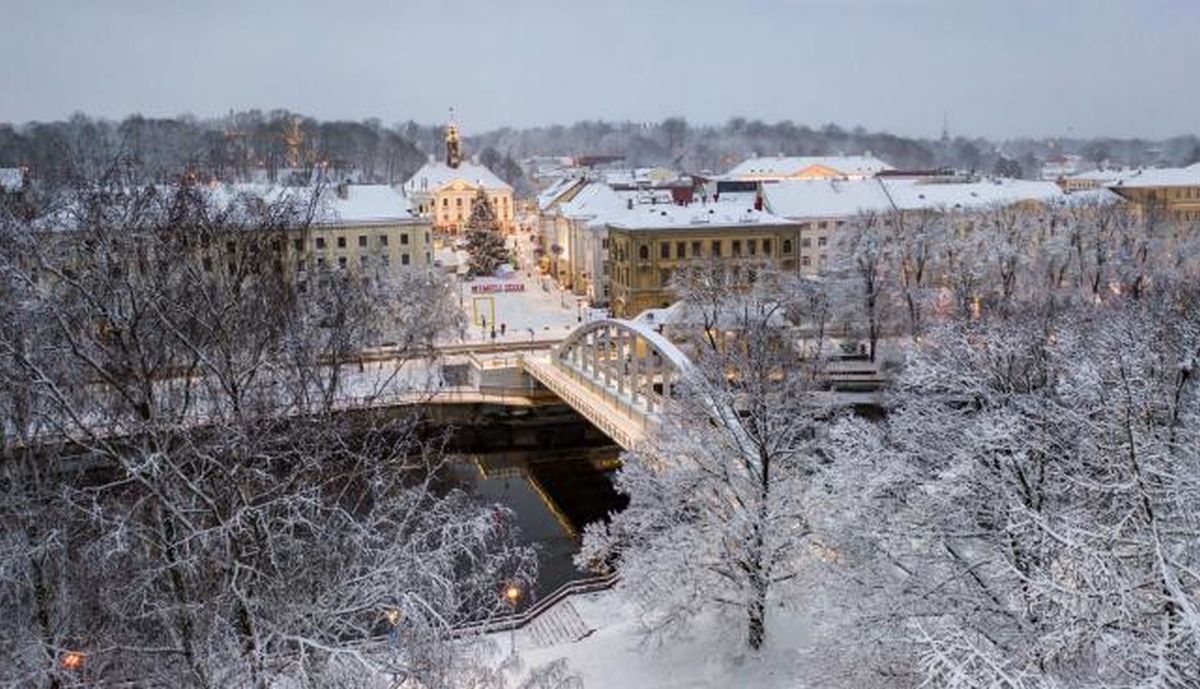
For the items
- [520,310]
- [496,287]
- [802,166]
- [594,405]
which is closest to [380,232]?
[520,310]

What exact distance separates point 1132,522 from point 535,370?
3920 cm

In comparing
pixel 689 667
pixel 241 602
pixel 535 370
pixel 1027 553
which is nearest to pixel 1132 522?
pixel 1027 553

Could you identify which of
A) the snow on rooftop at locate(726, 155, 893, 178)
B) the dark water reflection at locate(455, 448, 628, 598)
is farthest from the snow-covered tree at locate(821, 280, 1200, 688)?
the snow on rooftop at locate(726, 155, 893, 178)

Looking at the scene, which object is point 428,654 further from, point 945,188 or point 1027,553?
point 945,188

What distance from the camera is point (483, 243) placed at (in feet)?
287

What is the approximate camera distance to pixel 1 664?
13.0 metres

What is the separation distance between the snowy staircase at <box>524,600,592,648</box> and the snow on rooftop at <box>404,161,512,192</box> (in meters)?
100.0

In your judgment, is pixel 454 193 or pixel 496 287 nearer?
pixel 496 287

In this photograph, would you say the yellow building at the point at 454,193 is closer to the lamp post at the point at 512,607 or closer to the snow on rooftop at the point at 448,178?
the snow on rooftop at the point at 448,178

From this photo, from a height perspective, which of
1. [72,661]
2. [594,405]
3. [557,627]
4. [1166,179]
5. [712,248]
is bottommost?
[557,627]

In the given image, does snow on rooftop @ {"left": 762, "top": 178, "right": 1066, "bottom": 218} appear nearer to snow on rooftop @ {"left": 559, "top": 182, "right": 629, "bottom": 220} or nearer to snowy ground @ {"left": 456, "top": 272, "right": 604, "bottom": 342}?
snow on rooftop @ {"left": 559, "top": 182, "right": 629, "bottom": 220}

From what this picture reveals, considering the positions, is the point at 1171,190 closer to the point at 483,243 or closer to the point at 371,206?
the point at 483,243

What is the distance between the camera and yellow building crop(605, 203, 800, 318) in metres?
66.4

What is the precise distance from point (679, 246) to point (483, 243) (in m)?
25.4
